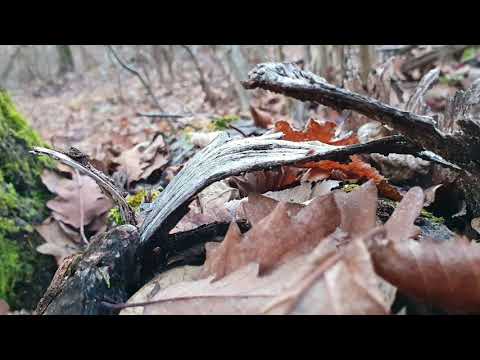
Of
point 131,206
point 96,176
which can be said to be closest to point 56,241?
point 131,206

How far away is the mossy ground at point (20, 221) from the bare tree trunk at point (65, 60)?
16.1m

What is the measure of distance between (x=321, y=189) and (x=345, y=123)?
1239 millimetres

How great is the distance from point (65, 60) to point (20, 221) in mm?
16869

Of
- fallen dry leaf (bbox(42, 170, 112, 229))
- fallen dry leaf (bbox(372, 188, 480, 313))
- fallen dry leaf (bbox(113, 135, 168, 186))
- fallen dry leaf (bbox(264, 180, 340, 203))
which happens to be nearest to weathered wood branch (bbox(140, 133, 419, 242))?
fallen dry leaf (bbox(264, 180, 340, 203))

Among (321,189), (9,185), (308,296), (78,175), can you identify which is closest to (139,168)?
(78,175)

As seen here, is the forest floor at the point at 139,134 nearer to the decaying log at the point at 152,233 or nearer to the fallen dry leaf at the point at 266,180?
the fallen dry leaf at the point at 266,180

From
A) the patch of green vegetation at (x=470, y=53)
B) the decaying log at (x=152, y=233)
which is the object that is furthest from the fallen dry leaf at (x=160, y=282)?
the patch of green vegetation at (x=470, y=53)

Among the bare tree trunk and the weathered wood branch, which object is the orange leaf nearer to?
the weathered wood branch

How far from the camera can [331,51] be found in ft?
17.4

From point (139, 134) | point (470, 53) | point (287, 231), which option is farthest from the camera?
point (470, 53)

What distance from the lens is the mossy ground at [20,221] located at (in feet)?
7.09

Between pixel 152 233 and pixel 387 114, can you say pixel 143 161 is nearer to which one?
pixel 152 233

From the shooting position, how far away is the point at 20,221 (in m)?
2.23
